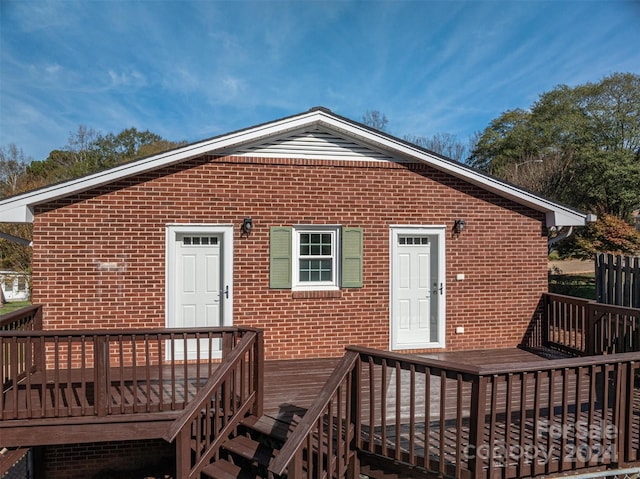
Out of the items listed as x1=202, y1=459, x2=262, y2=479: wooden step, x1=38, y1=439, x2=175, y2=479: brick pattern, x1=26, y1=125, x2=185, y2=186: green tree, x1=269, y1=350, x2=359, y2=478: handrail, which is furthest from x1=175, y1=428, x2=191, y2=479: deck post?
x1=26, y1=125, x2=185, y2=186: green tree

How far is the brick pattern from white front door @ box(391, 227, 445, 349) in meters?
4.19

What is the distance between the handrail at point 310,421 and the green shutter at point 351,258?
327 cm

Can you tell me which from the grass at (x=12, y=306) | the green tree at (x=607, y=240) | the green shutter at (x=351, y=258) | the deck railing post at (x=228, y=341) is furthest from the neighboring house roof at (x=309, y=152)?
the grass at (x=12, y=306)

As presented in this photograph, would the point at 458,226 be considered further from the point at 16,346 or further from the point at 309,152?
the point at 16,346

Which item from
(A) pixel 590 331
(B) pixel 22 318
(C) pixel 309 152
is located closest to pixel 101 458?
(B) pixel 22 318

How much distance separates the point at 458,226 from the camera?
748cm

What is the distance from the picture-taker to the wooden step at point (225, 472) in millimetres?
3947

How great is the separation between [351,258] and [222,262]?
216 centimetres

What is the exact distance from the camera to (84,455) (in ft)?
19.6

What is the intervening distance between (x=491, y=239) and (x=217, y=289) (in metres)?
4.99

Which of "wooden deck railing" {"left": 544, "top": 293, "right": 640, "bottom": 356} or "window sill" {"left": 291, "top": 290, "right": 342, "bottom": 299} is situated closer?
"wooden deck railing" {"left": 544, "top": 293, "right": 640, "bottom": 356}

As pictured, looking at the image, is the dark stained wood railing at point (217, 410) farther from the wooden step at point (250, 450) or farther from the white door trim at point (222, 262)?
the white door trim at point (222, 262)

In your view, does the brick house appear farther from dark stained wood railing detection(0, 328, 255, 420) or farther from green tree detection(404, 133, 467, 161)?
green tree detection(404, 133, 467, 161)

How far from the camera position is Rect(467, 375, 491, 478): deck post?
3.19 meters
